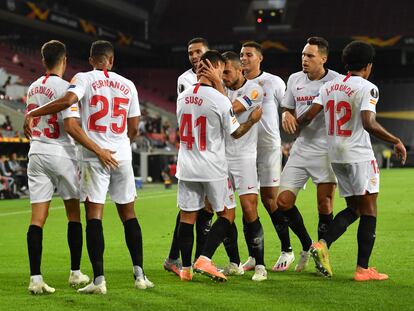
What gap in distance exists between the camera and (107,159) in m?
6.36

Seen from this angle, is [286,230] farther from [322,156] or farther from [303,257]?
[322,156]

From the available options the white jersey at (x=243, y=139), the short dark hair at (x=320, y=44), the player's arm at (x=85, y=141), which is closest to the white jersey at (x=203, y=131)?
the white jersey at (x=243, y=139)

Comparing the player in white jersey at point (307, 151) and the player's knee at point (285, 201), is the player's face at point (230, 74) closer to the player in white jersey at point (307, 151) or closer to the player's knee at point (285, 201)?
the player in white jersey at point (307, 151)

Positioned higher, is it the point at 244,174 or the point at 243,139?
the point at 243,139

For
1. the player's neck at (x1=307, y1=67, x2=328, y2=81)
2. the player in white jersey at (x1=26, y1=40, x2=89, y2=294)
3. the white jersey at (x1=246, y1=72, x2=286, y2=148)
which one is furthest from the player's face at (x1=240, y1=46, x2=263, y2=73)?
the player in white jersey at (x1=26, y1=40, x2=89, y2=294)

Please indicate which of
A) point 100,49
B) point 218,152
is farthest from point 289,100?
point 100,49

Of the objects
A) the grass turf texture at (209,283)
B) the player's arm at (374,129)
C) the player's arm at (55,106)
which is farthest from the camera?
the player's arm at (374,129)

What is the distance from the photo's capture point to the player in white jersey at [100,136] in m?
6.34

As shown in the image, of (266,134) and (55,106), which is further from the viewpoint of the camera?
(266,134)

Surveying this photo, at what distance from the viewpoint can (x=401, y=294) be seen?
6215 millimetres

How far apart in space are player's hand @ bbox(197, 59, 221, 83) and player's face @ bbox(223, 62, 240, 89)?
606 mm

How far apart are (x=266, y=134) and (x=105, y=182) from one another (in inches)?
81.9

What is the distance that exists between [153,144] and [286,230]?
27081mm

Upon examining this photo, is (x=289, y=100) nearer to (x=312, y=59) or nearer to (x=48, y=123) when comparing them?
(x=312, y=59)
